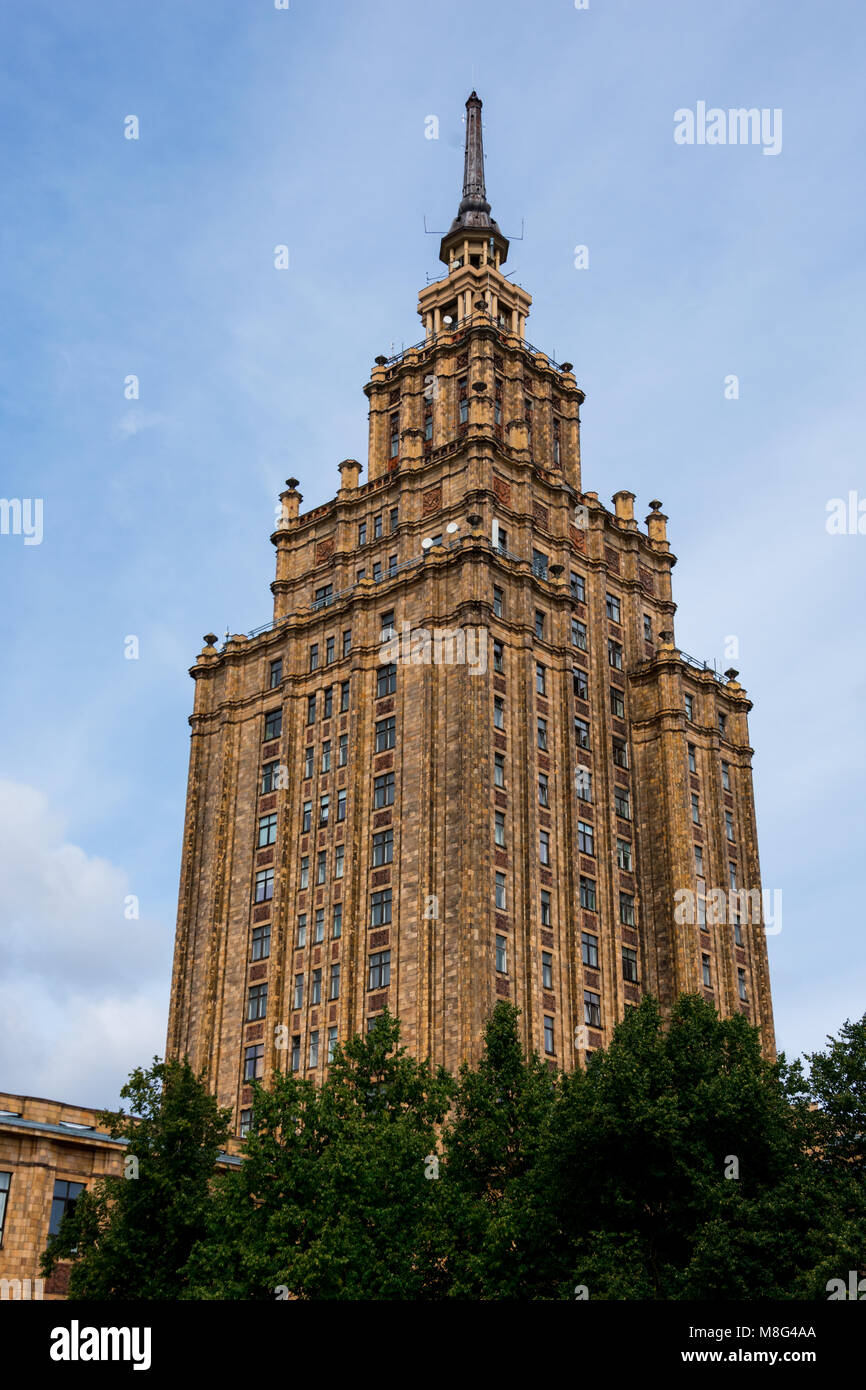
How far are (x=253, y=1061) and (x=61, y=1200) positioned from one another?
2581 cm

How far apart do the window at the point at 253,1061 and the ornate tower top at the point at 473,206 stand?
2420 inches

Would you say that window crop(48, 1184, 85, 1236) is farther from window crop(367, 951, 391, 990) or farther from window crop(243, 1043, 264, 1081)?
window crop(243, 1043, 264, 1081)

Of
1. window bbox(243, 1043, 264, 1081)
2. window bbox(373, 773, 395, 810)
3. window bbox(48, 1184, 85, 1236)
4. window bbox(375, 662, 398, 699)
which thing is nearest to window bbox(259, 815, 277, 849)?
window bbox(373, 773, 395, 810)

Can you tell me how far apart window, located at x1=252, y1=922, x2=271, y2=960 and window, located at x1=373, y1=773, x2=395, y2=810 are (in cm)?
1039

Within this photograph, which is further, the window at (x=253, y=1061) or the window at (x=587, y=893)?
the window at (x=587, y=893)

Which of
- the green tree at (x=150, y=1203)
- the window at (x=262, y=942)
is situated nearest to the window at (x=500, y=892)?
the window at (x=262, y=942)

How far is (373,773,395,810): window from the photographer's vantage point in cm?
8219

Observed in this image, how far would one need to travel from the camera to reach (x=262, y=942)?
85.3 m

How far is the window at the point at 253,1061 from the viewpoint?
80.8 m

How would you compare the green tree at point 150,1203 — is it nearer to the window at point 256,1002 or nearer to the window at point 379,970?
the window at point 379,970

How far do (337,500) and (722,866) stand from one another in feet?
118

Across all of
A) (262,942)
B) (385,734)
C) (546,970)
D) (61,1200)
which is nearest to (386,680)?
(385,734)

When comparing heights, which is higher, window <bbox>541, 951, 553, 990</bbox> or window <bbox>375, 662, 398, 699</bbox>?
window <bbox>375, 662, 398, 699</bbox>
